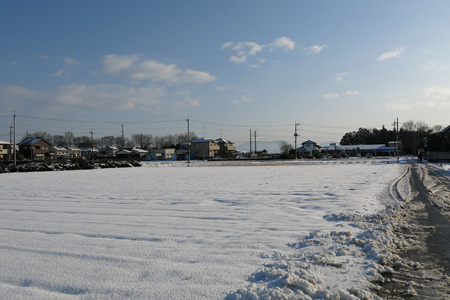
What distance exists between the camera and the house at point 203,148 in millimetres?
84562

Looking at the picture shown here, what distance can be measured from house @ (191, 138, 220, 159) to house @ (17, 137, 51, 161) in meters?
37.8

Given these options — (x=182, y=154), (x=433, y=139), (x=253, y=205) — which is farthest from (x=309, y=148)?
(x=253, y=205)

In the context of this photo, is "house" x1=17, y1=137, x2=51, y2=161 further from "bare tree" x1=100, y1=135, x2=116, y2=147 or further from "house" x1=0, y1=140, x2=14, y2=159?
"bare tree" x1=100, y1=135, x2=116, y2=147

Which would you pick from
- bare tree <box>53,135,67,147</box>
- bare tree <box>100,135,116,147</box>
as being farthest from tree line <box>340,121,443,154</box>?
bare tree <box>53,135,67,147</box>

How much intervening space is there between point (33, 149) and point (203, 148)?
139ft

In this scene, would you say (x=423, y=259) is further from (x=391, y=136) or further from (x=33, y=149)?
(x=391, y=136)

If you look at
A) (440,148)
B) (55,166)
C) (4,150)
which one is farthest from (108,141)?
(440,148)

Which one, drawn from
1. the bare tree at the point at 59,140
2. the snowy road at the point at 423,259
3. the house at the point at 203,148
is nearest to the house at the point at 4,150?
the house at the point at 203,148

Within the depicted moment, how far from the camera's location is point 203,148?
279 ft

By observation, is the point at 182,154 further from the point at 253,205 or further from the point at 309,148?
the point at 253,205

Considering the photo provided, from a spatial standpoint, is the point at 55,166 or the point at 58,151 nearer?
the point at 55,166

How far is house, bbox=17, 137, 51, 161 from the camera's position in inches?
2820

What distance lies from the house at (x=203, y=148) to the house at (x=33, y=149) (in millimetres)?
37846

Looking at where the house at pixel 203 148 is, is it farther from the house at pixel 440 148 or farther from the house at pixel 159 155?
the house at pixel 440 148
